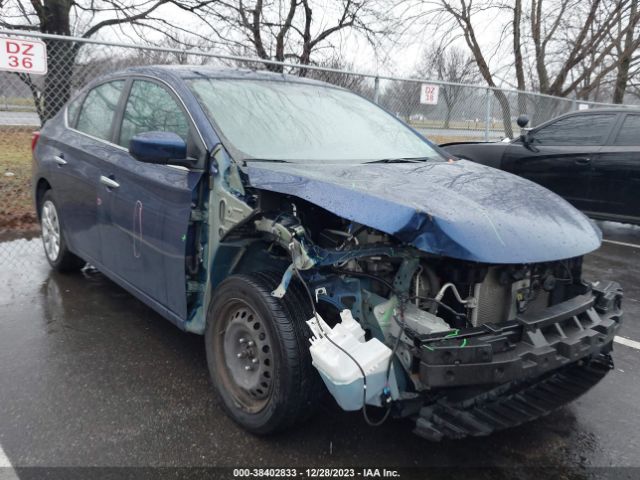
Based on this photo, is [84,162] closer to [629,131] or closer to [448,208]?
[448,208]

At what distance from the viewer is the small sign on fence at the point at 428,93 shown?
992 cm

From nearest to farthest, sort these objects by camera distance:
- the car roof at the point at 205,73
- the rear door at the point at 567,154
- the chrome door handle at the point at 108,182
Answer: the car roof at the point at 205,73
the chrome door handle at the point at 108,182
the rear door at the point at 567,154

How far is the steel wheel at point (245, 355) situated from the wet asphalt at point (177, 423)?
19 cm

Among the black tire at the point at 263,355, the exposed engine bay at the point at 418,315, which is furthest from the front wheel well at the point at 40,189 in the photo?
the exposed engine bay at the point at 418,315

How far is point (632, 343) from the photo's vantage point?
3.95 metres

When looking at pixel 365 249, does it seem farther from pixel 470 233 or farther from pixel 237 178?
pixel 237 178

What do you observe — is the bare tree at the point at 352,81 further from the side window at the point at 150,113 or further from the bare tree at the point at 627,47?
the bare tree at the point at 627,47

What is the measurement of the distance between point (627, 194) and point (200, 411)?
6.04 meters

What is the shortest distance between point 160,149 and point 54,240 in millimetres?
2657

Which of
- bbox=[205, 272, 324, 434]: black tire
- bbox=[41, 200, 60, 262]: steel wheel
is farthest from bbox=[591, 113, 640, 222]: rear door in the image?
bbox=[41, 200, 60, 262]: steel wheel

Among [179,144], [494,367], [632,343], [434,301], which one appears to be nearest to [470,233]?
[434,301]

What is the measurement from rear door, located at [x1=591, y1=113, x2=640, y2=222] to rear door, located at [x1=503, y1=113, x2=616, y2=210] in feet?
0.34

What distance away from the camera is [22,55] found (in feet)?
19.6

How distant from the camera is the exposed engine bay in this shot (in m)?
2.10
